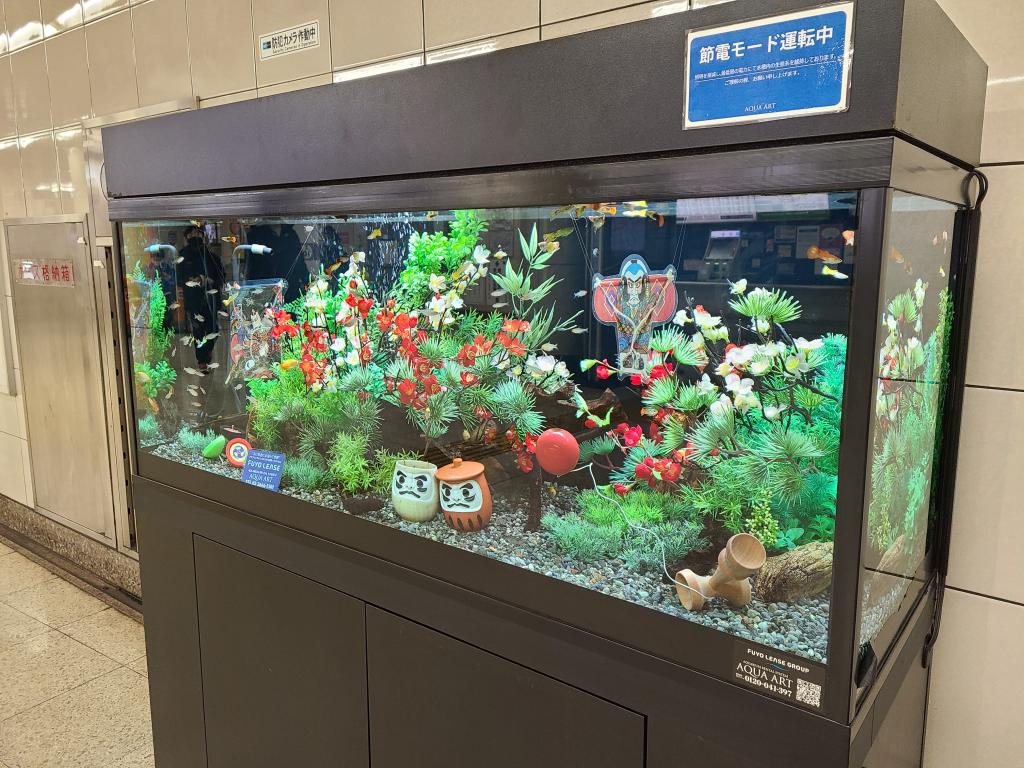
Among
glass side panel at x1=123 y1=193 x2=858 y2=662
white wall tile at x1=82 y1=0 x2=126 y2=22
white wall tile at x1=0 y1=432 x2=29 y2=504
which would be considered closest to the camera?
glass side panel at x1=123 y1=193 x2=858 y2=662

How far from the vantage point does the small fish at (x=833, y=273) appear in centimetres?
85

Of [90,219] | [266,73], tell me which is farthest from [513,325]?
[90,219]

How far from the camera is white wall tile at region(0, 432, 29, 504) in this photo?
12.8 feet

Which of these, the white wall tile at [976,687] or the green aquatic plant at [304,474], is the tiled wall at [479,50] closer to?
the white wall tile at [976,687]

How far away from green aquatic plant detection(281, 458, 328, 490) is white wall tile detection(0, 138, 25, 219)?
9.40 feet

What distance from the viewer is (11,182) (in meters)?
3.60

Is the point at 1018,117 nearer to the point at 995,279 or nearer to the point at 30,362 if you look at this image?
the point at 995,279

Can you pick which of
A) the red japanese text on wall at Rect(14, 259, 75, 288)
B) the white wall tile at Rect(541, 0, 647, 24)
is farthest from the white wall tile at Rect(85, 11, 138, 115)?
the white wall tile at Rect(541, 0, 647, 24)

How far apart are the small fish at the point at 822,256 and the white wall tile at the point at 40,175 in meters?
3.37

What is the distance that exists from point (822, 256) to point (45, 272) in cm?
347

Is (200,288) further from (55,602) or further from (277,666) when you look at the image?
(55,602)

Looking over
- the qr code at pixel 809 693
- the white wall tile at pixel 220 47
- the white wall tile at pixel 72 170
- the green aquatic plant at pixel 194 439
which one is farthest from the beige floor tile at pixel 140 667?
the qr code at pixel 809 693

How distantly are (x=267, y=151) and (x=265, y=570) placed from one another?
84cm

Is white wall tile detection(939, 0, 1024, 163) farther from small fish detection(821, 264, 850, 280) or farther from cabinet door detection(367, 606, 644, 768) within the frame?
cabinet door detection(367, 606, 644, 768)
